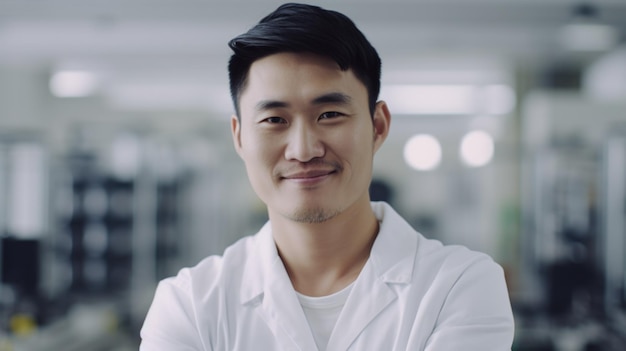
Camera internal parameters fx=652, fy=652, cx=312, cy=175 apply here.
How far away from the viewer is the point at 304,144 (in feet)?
4.01

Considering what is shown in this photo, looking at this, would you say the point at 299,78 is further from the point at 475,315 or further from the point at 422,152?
the point at 422,152

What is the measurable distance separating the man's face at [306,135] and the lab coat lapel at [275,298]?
6.5 inches

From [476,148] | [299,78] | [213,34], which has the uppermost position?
[213,34]

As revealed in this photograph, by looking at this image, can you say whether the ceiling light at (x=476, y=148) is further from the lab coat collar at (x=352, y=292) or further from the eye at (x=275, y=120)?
the eye at (x=275, y=120)

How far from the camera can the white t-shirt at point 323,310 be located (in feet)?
4.37

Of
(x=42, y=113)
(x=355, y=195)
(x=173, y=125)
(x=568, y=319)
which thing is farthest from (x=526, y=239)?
(x=355, y=195)

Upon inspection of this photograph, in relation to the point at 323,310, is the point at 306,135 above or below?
above

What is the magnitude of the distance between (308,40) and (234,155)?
7.36m

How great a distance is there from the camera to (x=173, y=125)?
372 inches

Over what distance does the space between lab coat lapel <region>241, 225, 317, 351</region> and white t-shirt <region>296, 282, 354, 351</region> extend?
1.2 inches

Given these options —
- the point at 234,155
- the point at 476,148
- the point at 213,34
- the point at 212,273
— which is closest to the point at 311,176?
the point at 212,273

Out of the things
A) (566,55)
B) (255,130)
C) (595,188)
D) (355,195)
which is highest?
(566,55)

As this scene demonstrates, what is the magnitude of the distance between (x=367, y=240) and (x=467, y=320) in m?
0.33

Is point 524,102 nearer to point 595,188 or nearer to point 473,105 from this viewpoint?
point 473,105
